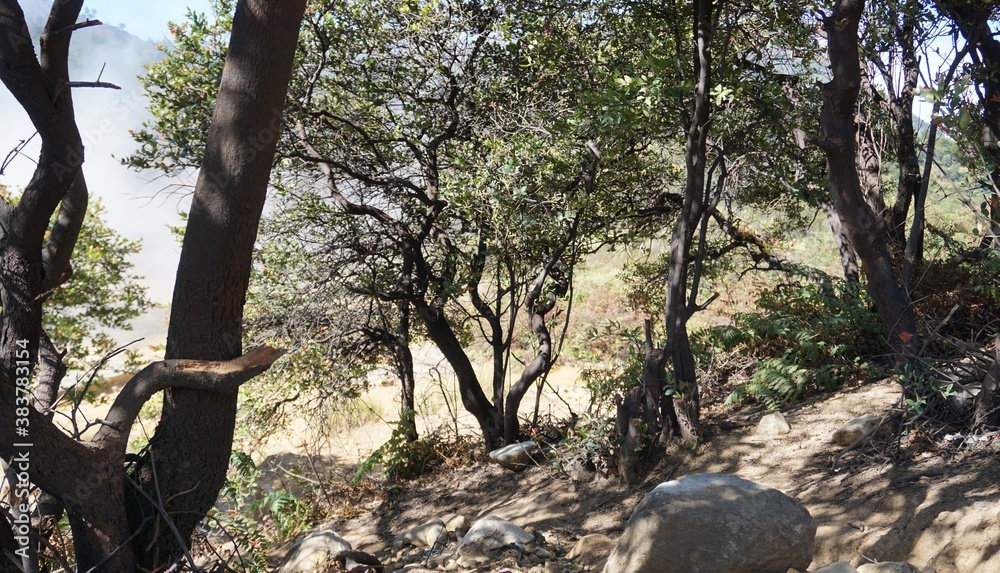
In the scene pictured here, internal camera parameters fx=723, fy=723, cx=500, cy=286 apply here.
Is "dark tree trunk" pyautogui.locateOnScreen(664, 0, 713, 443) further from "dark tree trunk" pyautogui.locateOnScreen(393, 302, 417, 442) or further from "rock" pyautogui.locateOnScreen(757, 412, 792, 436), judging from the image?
"dark tree trunk" pyautogui.locateOnScreen(393, 302, 417, 442)

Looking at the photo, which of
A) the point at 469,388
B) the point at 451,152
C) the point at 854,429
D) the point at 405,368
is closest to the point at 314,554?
the point at 469,388

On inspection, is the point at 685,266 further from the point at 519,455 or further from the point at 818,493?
the point at 519,455

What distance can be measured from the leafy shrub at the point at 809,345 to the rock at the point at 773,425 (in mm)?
367

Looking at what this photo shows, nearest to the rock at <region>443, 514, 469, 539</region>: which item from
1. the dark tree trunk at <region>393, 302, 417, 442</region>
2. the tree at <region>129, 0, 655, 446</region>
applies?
the tree at <region>129, 0, 655, 446</region>

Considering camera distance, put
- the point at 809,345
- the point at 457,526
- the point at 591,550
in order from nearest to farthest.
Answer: the point at 591,550 < the point at 457,526 < the point at 809,345

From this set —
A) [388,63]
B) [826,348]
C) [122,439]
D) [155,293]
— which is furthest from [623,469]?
[155,293]

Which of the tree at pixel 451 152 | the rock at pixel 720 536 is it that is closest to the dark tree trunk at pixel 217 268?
the rock at pixel 720 536

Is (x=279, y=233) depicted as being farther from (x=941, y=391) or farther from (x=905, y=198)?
(x=905, y=198)

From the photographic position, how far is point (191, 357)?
3541 mm

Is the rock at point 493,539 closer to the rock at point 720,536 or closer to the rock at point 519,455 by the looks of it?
the rock at point 720,536

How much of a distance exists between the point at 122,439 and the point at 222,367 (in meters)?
0.57

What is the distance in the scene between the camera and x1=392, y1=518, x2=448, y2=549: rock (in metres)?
5.90

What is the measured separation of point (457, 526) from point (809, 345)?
137 inches

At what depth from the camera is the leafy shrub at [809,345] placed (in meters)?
6.37
